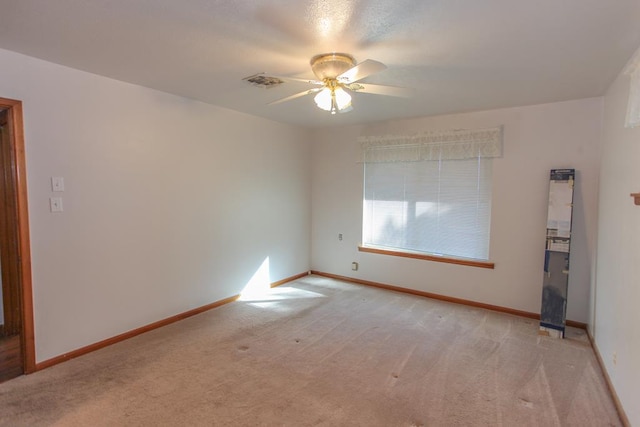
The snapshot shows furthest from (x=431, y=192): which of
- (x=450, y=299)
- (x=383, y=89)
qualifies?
(x=383, y=89)

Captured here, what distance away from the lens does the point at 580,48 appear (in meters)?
2.08

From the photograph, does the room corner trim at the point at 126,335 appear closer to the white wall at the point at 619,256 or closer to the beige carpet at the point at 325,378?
the beige carpet at the point at 325,378

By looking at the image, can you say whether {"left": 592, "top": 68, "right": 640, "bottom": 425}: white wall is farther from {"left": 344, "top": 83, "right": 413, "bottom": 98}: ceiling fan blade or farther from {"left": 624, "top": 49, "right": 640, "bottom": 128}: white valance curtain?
{"left": 344, "top": 83, "right": 413, "bottom": 98}: ceiling fan blade

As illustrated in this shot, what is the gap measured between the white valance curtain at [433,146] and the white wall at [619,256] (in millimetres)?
1022

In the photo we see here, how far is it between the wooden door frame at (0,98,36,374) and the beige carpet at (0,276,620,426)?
23cm

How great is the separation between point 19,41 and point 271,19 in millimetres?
1705

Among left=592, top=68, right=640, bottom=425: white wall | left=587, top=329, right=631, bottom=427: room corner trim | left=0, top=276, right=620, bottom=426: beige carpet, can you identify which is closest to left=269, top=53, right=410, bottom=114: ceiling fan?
left=592, top=68, right=640, bottom=425: white wall

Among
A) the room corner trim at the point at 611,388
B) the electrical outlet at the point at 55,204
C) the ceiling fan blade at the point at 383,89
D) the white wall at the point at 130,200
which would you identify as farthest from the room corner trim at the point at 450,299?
the electrical outlet at the point at 55,204

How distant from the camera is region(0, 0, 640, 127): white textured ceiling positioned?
5.45 ft

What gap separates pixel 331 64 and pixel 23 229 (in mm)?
2481

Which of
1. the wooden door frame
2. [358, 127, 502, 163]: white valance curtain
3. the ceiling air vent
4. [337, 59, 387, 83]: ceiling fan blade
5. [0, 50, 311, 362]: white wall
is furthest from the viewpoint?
[358, 127, 502, 163]: white valance curtain

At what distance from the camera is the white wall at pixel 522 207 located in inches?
129

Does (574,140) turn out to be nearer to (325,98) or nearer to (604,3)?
(604,3)

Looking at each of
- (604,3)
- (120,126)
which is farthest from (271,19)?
(120,126)
